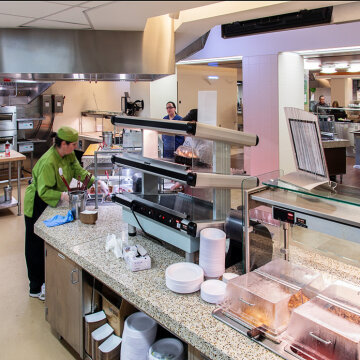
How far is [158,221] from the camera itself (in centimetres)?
205

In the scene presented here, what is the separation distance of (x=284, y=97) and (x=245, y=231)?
4.63 metres

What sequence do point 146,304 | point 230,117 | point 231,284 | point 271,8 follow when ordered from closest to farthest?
point 231,284, point 146,304, point 271,8, point 230,117

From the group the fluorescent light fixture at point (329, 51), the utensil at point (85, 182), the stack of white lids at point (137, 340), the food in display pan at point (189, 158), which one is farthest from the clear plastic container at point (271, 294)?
the fluorescent light fixture at point (329, 51)

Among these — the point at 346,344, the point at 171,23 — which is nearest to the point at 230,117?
the point at 171,23

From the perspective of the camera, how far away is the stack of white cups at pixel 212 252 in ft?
5.93

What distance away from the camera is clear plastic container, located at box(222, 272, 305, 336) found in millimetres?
1436

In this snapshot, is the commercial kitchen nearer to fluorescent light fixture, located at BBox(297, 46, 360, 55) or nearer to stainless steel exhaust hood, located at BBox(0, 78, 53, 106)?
fluorescent light fixture, located at BBox(297, 46, 360, 55)

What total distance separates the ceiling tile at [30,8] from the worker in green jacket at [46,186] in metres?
1.29

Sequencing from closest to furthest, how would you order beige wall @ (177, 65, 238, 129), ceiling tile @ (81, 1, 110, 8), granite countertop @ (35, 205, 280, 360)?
granite countertop @ (35, 205, 280, 360) < ceiling tile @ (81, 1, 110, 8) < beige wall @ (177, 65, 238, 129)

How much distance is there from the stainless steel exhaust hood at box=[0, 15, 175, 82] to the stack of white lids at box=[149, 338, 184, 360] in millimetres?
1568

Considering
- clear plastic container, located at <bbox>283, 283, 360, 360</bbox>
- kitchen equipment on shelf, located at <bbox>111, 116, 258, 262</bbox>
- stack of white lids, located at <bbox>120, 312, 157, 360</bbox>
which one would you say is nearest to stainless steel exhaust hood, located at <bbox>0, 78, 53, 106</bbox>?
kitchen equipment on shelf, located at <bbox>111, 116, 258, 262</bbox>

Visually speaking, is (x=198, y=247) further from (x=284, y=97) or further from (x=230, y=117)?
(x=230, y=117)

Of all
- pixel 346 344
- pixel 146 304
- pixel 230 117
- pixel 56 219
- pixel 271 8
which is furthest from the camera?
pixel 230 117

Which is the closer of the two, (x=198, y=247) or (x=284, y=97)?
(x=198, y=247)
